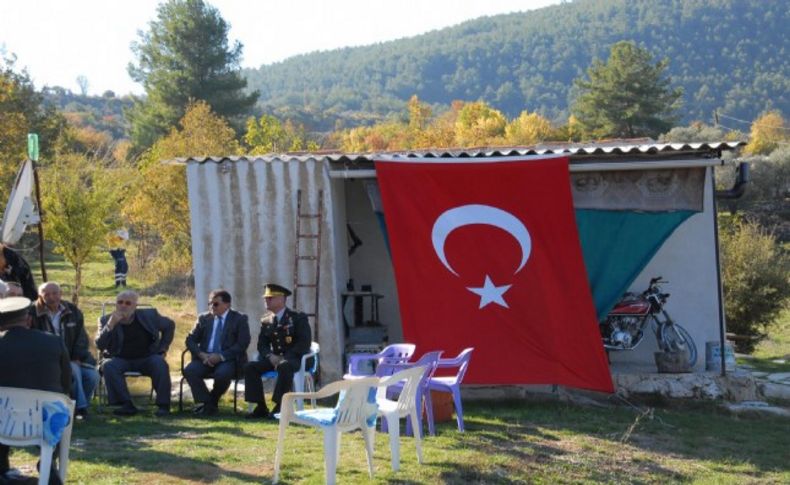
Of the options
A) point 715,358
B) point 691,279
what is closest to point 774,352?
point 691,279

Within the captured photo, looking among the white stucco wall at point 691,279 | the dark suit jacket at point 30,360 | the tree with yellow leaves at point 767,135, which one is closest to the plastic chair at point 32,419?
the dark suit jacket at point 30,360

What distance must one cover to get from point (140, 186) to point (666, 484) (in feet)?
80.3

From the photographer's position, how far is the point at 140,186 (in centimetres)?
2934

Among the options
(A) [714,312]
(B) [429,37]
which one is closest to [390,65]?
(B) [429,37]

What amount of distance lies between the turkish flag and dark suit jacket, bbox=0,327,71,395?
471 centimetres

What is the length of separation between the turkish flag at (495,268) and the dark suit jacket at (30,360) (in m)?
4.71

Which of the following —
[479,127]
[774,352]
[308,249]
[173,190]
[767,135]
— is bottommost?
[774,352]

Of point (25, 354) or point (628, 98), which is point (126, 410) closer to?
point (25, 354)

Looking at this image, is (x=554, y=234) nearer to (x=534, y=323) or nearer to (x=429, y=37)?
→ (x=534, y=323)

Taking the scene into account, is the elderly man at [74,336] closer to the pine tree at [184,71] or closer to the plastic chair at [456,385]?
the plastic chair at [456,385]

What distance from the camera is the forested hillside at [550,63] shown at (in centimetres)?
11194

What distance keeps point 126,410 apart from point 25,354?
3.69m

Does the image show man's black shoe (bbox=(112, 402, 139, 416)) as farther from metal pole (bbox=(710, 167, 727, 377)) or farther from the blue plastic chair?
metal pole (bbox=(710, 167, 727, 377))

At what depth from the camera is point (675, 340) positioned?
10891 mm
